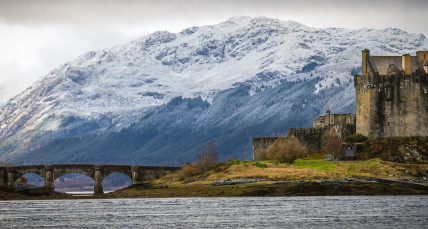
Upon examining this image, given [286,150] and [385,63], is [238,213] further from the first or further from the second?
[385,63]

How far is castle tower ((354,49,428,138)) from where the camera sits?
6727 inches

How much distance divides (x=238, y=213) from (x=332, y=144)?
58.3 meters

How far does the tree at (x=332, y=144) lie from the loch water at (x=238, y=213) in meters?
27.2

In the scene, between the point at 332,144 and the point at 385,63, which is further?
the point at 385,63

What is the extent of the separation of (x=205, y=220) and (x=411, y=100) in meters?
71.7

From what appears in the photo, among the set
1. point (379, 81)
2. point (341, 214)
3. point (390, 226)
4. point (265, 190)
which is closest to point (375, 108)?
point (379, 81)

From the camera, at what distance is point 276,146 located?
178500mm

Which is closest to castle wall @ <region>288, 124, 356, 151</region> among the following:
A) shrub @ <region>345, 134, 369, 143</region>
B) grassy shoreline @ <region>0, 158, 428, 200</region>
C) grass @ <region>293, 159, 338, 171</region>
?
shrub @ <region>345, 134, 369, 143</region>

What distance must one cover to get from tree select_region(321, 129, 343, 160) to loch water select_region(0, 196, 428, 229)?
1070 inches

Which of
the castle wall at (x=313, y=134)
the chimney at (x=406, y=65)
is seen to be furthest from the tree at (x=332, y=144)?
the chimney at (x=406, y=65)

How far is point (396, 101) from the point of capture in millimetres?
171500

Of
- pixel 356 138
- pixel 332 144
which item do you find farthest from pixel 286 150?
pixel 356 138

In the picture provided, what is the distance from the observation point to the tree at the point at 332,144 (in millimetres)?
170375

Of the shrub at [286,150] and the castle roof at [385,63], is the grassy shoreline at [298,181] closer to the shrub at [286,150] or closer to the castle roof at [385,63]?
the shrub at [286,150]
